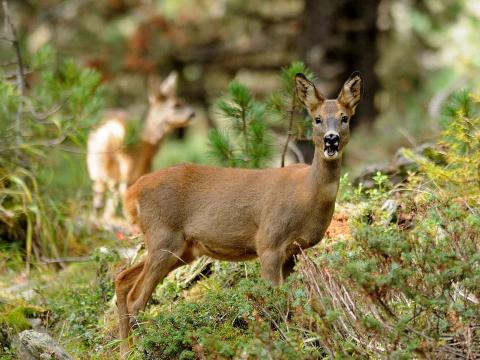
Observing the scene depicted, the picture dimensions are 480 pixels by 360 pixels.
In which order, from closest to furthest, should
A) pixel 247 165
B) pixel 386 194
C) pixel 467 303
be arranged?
pixel 467 303
pixel 386 194
pixel 247 165

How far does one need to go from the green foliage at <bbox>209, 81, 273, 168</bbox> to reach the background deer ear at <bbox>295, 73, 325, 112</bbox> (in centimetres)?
134

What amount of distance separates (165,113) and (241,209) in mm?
8134

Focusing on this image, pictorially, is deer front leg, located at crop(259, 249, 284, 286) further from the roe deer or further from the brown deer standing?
the roe deer

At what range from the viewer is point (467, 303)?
5336 millimetres

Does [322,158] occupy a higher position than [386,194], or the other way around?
[322,158]

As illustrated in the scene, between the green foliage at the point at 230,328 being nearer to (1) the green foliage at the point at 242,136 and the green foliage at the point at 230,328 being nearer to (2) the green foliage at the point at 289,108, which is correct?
(1) the green foliage at the point at 242,136

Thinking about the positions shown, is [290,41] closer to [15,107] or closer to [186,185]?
[15,107]

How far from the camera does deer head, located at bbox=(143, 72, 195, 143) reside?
14.8 meters

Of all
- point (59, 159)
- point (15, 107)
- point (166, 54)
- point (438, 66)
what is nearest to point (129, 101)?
point (166, 54)

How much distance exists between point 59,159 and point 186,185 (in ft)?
15.2

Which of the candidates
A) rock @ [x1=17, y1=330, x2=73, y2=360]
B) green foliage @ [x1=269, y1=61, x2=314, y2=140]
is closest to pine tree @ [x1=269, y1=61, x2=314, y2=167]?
green foliage @ [x1=269, y1=61, x2=314, y2=140]

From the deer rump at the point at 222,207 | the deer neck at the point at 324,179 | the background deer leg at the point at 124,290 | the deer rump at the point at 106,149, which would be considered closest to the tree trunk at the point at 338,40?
the deer rump at the point at 106,149

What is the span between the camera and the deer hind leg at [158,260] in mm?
6902

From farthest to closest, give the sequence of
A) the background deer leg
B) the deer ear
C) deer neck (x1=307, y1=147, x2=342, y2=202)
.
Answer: the deer ear < the background deer leg < deer neck (x1=307, y1=147, x2=342, y2=202)
